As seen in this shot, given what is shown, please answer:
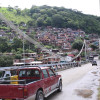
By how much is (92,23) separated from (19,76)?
169m

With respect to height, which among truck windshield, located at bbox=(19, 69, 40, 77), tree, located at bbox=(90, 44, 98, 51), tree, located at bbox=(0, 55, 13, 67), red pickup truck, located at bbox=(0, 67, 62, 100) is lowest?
tree, located at bbox=(0, 55, 13, 67)

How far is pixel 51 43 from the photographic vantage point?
346ft

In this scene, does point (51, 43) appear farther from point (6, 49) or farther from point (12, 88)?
point (12, 88)

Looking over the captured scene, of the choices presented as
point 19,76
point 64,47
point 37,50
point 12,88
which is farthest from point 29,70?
point 64,47

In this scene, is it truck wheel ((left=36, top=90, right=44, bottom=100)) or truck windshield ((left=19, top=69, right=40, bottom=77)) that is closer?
truck wheel ((left=36, top=90, right=44, bottom=100))

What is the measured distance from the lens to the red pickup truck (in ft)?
17.4

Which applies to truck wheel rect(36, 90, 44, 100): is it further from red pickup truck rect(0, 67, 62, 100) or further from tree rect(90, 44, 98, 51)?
tree rect(90, 44, 98, 51)

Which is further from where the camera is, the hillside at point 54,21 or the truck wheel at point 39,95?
the hillside at point 54,21

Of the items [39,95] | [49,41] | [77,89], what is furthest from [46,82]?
[49,41]

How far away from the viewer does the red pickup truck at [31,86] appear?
531cm

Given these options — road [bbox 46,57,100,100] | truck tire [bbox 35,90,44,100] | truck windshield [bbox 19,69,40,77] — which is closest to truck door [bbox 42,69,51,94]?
truck windshield [bbox 19,69,40,77]

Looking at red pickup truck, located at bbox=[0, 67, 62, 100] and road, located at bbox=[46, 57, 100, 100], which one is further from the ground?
red pickup truck, located at bbox=[0, 67, 62, 100]

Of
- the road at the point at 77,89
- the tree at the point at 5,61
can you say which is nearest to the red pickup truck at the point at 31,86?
the road at the point at 77,89

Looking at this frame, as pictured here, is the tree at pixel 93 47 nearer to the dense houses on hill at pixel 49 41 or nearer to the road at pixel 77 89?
the dense houses on hill at pixel 49 41
